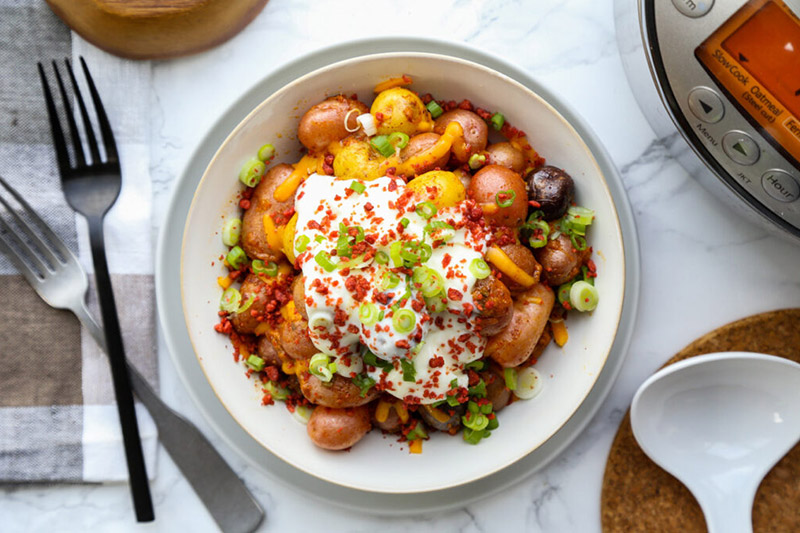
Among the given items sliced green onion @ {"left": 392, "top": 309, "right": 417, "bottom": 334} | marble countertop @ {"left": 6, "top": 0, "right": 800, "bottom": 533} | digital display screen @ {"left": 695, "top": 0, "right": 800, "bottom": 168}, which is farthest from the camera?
marble countertop @ {"left": 6, "top": 0, "right": 800, "bottom": 533}

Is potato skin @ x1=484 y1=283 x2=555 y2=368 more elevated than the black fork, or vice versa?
potato skin @ x1=484 y1=283 x2=555 y2=368

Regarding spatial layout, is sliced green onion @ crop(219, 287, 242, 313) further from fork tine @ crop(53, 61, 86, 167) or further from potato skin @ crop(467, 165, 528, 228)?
potato skin @ crop(467, 165, 528, 228)

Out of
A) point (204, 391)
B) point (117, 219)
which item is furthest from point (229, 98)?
point (204, 391)

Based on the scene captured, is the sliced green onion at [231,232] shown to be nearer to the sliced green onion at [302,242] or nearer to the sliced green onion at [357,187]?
the sliced green onion at [302,242]

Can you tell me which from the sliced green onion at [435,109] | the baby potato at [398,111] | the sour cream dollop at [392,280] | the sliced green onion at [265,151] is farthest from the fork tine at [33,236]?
the sliced green onion at [435,109]

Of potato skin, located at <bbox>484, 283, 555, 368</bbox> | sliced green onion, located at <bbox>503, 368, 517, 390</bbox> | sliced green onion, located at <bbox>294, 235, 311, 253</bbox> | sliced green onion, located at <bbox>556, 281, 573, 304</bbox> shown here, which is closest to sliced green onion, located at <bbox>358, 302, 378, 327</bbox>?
sliced green onion, located at <bbox>294, 235, 311, 253</bbox>

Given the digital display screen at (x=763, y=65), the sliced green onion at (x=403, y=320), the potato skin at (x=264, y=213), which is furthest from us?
the potato skin at (x=264, y=213)
